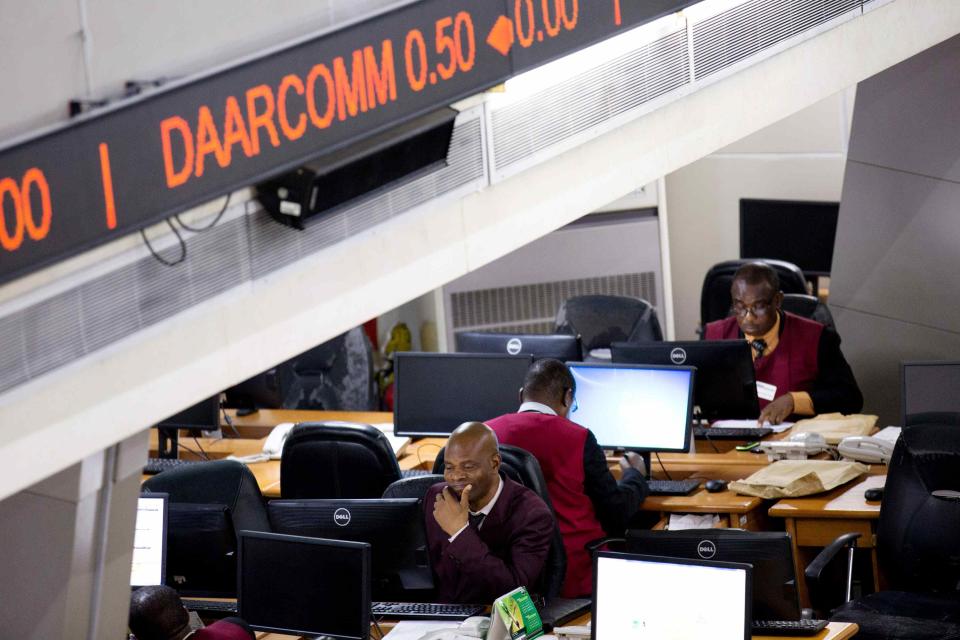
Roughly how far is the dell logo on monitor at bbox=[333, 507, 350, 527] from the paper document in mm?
2859

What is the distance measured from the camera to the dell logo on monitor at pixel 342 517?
17.7ft

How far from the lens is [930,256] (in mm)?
8523

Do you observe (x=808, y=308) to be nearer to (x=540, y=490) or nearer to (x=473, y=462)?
(x=540, y=490)

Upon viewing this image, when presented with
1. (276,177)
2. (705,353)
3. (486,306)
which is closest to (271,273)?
(276,177)

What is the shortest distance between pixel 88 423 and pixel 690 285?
828 cm

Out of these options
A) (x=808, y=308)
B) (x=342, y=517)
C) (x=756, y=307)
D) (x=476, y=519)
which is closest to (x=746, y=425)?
(x=756, y=307)

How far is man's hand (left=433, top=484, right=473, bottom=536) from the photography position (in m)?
5.25

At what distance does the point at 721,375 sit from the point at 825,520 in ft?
3.67

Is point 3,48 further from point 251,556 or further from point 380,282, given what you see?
point 251,556

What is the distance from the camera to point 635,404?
688 cm

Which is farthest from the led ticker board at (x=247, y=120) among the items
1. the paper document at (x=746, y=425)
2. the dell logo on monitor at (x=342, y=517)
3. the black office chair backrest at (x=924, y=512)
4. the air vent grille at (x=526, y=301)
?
the air vent grille at (x=526, y=301)

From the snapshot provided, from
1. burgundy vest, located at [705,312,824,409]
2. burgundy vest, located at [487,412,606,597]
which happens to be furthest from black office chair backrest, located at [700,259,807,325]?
burgundy vest, located at [487,412,606,597]

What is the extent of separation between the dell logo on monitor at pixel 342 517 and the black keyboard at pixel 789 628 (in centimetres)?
147

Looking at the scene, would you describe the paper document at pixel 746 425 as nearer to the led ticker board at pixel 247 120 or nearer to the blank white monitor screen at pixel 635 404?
the blank white monitor screen at pixel 635 404
